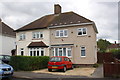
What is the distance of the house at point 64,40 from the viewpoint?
60.8 feet

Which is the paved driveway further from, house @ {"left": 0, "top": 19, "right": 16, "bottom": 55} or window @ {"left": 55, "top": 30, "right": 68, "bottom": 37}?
house @ {"left": 0, "top": 19, "right": 16, "bottom": 55}

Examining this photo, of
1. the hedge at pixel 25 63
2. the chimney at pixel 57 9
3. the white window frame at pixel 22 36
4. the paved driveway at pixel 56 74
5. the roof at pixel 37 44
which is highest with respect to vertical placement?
the chimney at pixel 57 9

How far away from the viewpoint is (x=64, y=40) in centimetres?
2005

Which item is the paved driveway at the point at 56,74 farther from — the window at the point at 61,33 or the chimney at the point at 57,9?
the chimney at the point at 57,9

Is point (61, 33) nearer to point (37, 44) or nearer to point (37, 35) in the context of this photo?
point (37, 44)

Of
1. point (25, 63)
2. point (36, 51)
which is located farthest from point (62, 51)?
point (25, 63)

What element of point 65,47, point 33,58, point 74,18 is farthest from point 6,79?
point 74,18

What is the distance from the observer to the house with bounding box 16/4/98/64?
18531 mm

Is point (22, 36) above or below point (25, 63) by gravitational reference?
above

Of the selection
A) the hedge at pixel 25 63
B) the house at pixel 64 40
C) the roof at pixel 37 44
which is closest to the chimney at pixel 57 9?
the house at pixel 64 40

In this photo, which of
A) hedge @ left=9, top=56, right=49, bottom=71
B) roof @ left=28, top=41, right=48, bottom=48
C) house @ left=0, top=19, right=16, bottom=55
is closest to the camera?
hedge @ left=9, top=56, right=49, bottom=71

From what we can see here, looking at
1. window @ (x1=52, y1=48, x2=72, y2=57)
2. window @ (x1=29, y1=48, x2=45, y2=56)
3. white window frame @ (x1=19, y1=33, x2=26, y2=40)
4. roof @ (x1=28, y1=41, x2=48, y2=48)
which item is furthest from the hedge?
white window frame @ (x1=19, y1=33, x2=26, y2=40)

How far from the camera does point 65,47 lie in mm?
19688

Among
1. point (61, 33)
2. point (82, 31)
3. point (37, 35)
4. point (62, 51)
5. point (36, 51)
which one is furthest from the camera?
point (37, 35)
